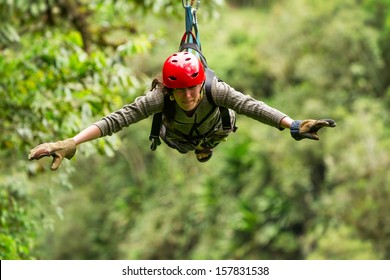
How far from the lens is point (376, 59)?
2264cm

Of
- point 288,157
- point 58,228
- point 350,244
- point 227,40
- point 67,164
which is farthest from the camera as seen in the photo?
point 227,40

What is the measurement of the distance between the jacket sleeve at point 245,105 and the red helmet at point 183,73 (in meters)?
0.13

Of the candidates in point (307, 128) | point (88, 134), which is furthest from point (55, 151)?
point (307, 128)

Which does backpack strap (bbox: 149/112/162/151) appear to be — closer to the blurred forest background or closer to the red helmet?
the red helmet

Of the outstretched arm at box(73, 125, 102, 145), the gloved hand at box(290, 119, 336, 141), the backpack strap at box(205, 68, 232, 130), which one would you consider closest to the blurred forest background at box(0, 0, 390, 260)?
the backpack strap at box(205, 68, 232, 130)

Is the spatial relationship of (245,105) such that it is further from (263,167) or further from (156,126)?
(263,167)

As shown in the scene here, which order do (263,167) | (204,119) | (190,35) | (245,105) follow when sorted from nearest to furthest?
(245,105), (204,119), (190,35), (263,167)

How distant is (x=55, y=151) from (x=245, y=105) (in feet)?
3.74

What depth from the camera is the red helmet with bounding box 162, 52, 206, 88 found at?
446 cm

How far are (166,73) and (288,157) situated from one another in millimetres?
16794

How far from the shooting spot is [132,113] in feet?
14.8

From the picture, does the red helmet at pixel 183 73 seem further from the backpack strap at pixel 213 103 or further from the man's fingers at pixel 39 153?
the man's fingers at pixel 39 153
